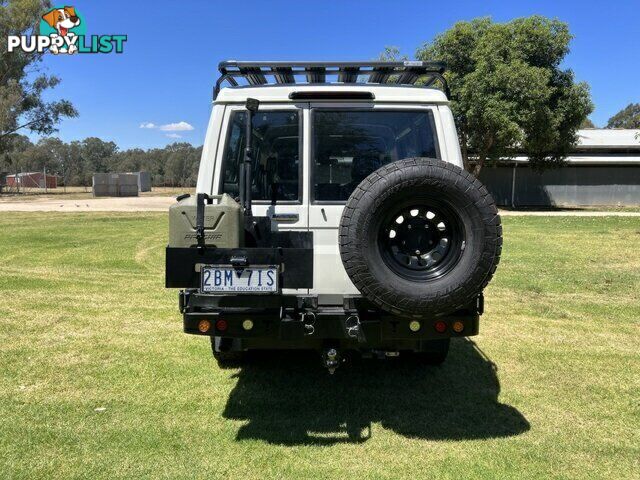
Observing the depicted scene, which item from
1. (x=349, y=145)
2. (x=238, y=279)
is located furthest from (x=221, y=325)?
(x=349, y=145)

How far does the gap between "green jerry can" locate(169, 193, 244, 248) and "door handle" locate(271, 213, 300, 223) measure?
47cm

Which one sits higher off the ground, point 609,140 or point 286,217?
point 609,140

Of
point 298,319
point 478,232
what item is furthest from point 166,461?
point 478,232

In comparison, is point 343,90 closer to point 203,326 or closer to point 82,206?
point 203,326

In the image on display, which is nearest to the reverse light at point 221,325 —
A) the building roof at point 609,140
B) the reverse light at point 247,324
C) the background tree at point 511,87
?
the reverse light at point 247,324

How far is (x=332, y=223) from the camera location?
3605 mm

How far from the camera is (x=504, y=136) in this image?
2284cm

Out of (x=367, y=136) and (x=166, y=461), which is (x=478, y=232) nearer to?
(x=367, y=136)

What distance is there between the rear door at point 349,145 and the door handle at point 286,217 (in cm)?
10

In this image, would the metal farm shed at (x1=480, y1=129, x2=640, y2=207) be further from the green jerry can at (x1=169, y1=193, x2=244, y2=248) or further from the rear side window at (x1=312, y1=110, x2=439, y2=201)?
the green jerry can at (x1=169, y1=193, x2=244, y2=248)

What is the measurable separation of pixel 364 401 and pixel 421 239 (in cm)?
156

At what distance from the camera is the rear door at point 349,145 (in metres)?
3.62

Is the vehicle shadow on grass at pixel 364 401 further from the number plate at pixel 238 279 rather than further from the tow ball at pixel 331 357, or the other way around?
the number plate at pixel 238 279

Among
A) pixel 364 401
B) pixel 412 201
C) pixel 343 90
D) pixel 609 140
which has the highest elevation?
pixel 609 140
